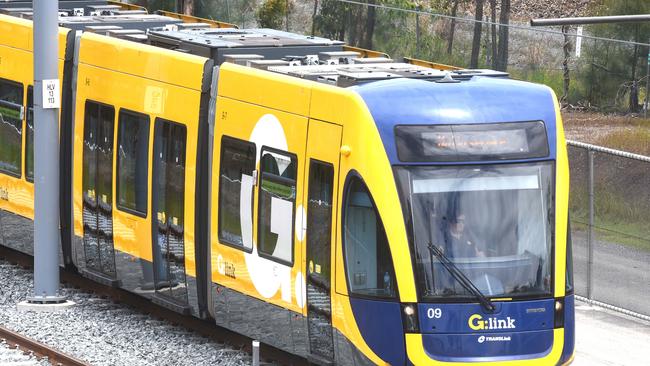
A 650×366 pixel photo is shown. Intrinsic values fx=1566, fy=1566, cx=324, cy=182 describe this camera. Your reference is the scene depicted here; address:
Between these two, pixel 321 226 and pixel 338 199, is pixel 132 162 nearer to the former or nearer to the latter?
pixel 321 226

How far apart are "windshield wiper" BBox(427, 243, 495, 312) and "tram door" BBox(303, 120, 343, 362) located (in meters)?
0.97

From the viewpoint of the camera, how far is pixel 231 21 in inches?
1196

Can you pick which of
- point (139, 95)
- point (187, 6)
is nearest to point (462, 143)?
point (139, 95)

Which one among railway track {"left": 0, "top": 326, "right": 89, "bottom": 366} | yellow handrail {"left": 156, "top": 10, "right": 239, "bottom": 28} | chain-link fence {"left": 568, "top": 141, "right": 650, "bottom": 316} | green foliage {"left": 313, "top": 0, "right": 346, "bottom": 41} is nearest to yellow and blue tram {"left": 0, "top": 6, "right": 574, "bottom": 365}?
railway track {"left": 0, "top": 326, "right": 89, "bottom": 366}

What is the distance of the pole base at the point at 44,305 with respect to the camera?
17281 mm

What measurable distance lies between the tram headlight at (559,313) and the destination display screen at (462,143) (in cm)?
121

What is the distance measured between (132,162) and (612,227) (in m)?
5.64

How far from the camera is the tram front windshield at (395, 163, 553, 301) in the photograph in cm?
1253

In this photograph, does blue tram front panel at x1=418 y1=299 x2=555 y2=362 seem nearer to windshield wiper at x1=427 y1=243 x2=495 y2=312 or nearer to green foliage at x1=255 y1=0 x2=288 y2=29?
windshield wiper at x1=427 y1=243 x2=495 y2=312

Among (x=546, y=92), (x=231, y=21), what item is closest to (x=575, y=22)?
(x=546, y=92)

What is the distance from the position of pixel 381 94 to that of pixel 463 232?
1.35 metres

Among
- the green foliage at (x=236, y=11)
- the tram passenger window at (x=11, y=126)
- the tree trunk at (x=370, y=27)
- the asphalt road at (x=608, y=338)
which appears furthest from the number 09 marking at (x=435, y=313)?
the green foliage at (x=236, y=11)

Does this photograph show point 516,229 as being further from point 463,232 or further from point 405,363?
point 405,363

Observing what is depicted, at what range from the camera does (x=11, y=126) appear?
62.6 feet
